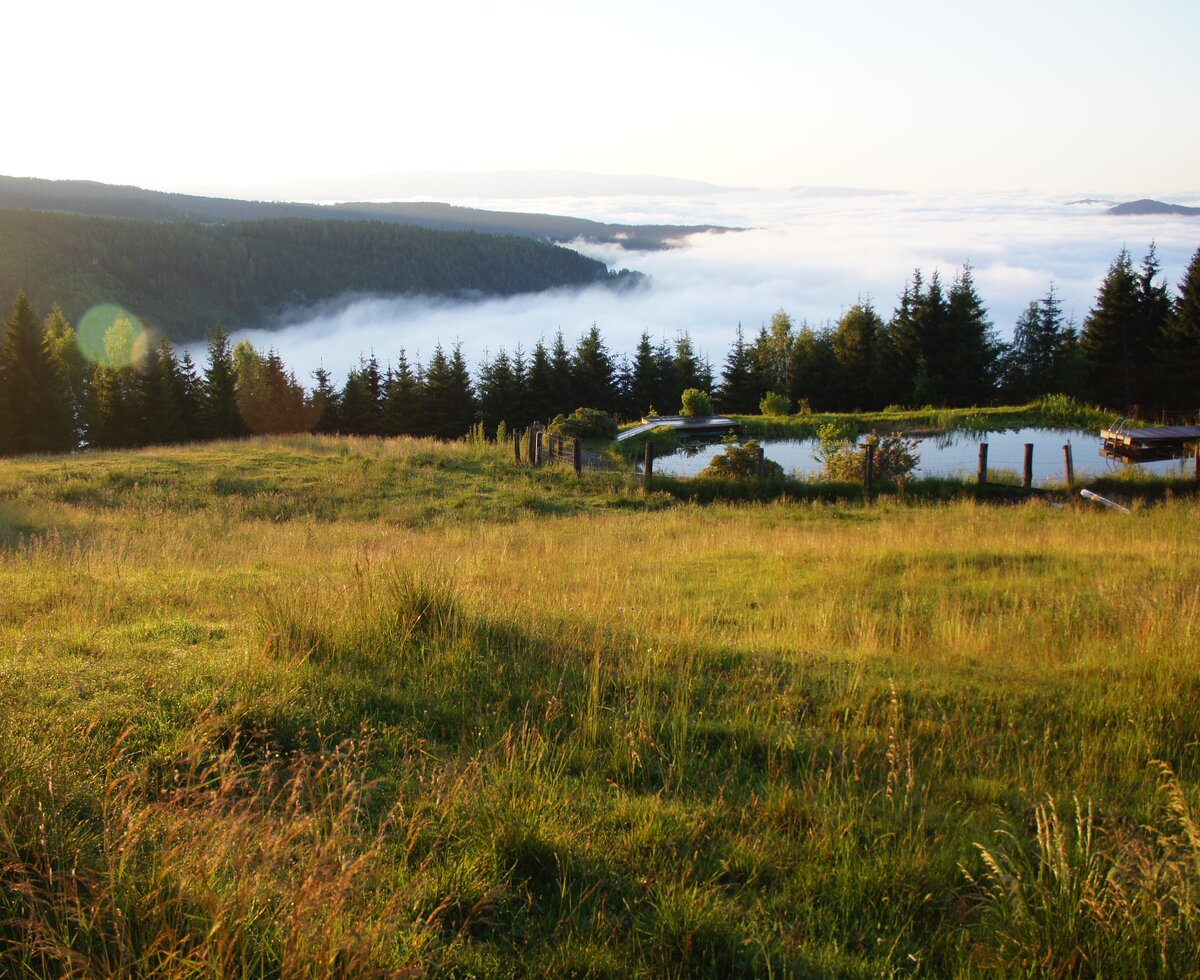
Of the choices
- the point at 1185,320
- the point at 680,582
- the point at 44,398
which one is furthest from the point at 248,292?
the point at 680,582

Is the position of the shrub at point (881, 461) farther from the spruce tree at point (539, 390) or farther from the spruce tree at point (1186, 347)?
the spruce tree at point (539, 390)

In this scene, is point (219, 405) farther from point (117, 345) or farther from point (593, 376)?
point (117, 345)

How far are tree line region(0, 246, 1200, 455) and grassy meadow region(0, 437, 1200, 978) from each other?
3636cm

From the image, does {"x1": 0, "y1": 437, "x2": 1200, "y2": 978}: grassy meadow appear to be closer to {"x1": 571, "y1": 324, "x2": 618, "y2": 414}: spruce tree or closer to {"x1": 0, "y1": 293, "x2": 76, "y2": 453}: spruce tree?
{"x1": 571, "y1": 324, "x2": 618, "y2": 414}: spruce tree

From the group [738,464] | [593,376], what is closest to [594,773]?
[738,464]

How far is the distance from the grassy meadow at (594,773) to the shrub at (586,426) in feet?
69.0

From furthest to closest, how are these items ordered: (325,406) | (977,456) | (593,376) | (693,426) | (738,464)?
(325,406) → (593,376) → (693,426) → (977,456) → (738,464)

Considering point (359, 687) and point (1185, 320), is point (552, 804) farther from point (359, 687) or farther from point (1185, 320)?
point (1185, 320)

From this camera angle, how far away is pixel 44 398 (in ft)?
161

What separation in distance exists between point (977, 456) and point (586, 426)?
42.5ft

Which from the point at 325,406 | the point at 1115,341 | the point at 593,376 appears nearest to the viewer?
the point at 1115,341

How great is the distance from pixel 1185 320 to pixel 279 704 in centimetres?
4570

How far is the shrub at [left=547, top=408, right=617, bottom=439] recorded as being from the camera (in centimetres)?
2972

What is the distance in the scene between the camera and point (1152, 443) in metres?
22.0
